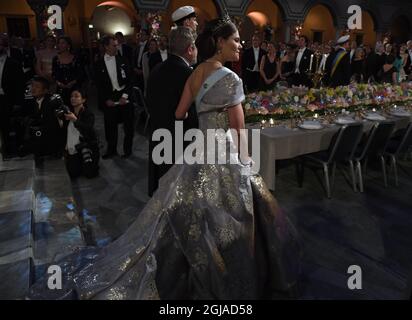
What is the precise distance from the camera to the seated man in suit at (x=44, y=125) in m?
4.14

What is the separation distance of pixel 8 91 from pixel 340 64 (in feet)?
17.7

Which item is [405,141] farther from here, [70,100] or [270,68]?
[70,100]

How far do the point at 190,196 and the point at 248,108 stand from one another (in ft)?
6.98

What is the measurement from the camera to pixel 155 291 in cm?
205

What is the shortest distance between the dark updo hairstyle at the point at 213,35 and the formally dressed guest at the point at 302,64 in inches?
236

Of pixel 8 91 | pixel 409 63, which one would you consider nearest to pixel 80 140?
pixel 8 91

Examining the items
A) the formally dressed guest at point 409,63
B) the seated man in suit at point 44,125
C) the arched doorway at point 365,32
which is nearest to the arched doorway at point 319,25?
the arched doorway at point 365,32

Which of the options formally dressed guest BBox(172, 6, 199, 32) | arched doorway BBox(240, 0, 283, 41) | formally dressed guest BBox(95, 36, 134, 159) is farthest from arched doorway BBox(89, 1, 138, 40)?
formally dressed guest BBox(172, 6, 199, 32)

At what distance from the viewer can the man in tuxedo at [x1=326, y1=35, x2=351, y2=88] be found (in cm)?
658

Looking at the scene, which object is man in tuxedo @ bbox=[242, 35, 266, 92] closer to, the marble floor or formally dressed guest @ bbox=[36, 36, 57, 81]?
the marble floor

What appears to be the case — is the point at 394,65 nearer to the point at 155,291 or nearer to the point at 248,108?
the point at 248,108

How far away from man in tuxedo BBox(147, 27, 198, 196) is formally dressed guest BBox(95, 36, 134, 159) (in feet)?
6.10
